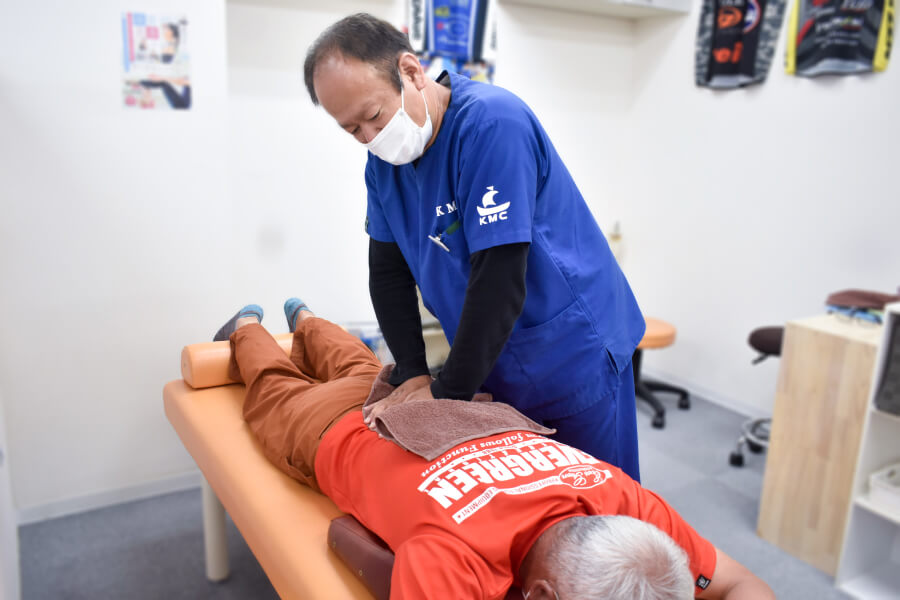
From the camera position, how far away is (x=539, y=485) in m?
1.05

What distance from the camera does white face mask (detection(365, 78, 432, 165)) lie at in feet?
3.60

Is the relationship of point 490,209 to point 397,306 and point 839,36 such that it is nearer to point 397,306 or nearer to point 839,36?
point 397,306

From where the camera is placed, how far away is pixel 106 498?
236cm

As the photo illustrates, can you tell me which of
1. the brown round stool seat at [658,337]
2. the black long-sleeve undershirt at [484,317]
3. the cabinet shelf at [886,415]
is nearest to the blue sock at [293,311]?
the black long-sleeve undershirt at [484,317]

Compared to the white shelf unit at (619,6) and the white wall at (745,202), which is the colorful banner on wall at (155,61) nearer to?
the white shelf unit at (619,6)

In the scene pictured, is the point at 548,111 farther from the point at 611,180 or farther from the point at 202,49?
the point at 202,49

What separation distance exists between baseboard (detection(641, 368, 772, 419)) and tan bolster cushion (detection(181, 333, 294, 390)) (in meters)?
2.58

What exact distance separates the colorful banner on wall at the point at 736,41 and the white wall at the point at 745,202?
64mm

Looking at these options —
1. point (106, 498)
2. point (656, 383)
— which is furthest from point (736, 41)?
point (106, 498)

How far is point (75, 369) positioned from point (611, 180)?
2931mm

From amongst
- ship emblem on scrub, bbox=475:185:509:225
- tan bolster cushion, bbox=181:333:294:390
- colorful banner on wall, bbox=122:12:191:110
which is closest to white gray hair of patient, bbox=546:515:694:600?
ship emblem on scrub, bbox=475:185:509:225

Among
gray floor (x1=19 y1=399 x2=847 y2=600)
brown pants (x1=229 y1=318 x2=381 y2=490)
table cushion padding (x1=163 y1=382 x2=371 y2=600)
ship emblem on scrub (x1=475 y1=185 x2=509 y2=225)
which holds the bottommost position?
gray floor (x1=19 y1=399 x2=847 y2=600)

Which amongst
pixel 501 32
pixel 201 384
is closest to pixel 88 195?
pixel 201 384

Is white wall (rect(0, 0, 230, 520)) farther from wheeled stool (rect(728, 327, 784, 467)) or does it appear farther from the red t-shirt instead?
wheeled stool (rect(728, 327, 784, 467))
